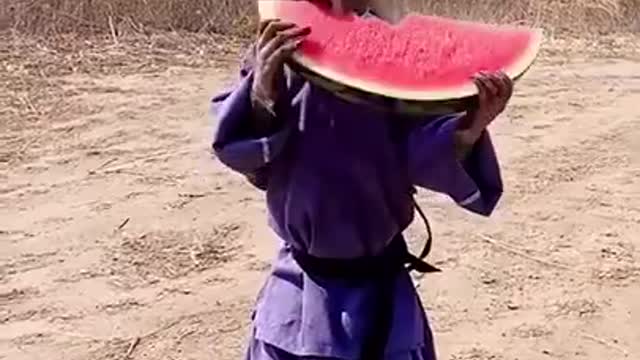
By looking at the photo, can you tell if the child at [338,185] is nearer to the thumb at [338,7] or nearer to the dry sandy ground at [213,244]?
the thumb at [338,7]

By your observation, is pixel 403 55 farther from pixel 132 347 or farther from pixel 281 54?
pixel 132 347

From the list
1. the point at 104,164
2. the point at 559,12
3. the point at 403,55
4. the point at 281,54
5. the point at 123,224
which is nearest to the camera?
the point at 281,54

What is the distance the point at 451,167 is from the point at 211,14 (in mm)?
5572

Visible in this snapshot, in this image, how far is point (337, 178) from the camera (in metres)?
1.84

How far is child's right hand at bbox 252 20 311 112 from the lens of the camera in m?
1.71

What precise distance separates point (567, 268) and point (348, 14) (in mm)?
2254

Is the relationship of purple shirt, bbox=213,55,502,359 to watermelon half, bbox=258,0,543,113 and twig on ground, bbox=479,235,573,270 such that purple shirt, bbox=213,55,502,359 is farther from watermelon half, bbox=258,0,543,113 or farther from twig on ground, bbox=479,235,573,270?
twig on ground, bbox=479,235,573,270

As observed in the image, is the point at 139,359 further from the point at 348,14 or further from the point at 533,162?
the point at 533,162

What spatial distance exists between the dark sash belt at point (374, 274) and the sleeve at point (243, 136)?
0.59ft

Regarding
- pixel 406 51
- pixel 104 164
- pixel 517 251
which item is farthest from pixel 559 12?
pixel 406 51

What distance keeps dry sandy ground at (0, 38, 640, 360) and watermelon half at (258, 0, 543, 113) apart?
1.54 meters

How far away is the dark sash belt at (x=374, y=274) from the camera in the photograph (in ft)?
6.23

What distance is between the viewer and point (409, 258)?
6.51 ft

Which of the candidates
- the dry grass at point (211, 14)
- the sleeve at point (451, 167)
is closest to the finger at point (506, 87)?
the sleeve at point (451, 167)
